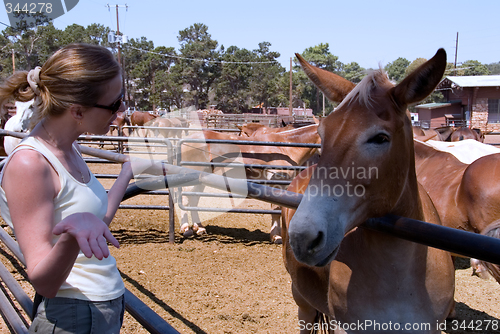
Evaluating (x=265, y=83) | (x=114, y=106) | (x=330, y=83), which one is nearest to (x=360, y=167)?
(x=330, y=83)

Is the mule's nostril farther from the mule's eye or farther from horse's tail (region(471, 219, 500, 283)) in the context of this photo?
horse's tail (region(471, 219, 500, 283))

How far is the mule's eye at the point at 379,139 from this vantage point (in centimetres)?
148

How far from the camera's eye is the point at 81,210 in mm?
1121

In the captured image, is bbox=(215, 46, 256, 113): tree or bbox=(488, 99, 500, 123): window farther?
bbox=(215, 46, 256, 113): tree

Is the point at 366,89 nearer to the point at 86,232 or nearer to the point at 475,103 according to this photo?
the point at 86,232

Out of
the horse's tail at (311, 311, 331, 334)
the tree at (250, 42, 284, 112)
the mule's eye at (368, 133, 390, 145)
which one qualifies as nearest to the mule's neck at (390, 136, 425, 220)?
the mule's eye at (368, 133, 390, 145)

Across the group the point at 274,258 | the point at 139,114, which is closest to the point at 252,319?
the point at 274,258

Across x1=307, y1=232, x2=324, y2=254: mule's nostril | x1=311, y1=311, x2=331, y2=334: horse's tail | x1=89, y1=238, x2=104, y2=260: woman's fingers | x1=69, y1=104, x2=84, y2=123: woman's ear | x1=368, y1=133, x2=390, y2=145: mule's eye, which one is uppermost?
x1=69, y1=104, x2=84, y2=123: woman's ear

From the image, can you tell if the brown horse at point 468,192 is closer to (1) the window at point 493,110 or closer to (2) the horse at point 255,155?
(2) the horse at point 255,155

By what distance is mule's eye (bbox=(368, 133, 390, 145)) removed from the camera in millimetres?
1479

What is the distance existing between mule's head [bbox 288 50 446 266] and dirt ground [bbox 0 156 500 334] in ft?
7.29

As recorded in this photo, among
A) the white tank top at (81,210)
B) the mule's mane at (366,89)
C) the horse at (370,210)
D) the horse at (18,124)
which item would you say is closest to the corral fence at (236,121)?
the horse at (18,124)

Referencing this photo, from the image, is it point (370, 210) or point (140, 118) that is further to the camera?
point (140, 118)

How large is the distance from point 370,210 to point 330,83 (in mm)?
755
